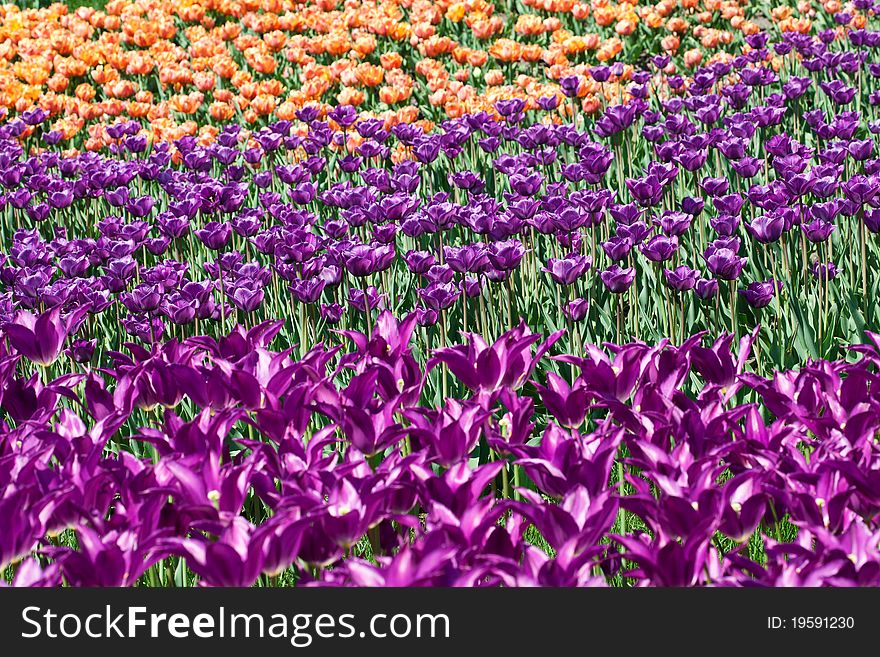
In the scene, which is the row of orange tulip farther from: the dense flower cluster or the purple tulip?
the dense flower cluster

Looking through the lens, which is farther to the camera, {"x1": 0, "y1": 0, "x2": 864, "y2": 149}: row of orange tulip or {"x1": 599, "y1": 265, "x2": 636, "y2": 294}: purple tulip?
{"x1": 0, "y1": 0, "x2": 864, "y2": 149}: row of orange tulip

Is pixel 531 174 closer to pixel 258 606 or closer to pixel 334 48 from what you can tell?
pixel 258 606

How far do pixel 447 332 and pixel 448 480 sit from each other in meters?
1.93

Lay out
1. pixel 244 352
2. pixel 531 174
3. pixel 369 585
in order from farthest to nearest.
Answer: pixel 531 174 < pixel 244 352 < pixel 369 585

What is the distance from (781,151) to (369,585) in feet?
11.3

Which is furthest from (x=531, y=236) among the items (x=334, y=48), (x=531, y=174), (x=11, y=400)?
(x=334, y=48)

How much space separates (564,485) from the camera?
2230 millimetres

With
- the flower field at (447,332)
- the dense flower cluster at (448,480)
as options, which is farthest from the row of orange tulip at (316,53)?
the dense flower cluster at (448,480)

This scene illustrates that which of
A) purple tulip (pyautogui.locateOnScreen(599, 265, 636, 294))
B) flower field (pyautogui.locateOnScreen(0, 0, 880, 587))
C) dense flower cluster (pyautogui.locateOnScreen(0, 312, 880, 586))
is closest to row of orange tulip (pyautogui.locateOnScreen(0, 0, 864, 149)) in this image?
flower field (pyautogui.locateOnScreen(0, 0, 880, 587))

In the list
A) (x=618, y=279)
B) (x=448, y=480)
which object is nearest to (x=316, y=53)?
(x=618, y=279)

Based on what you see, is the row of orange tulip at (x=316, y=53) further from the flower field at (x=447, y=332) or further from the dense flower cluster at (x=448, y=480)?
the dense flower cluster at (x=448, y=480)

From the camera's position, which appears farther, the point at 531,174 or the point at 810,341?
the point at 531,174

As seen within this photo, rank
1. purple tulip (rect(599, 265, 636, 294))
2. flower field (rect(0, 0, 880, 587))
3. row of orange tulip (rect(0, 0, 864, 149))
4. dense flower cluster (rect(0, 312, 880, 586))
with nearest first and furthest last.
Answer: dense flower cluster (rect(0, 312, 880, 586)), flower field (rect(0, 0, 880, 587)), purple tulip (rect(599, 265, 636, 294)), row of orange tulip (rect(0, 0, 864, 149))

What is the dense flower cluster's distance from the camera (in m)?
1.97
